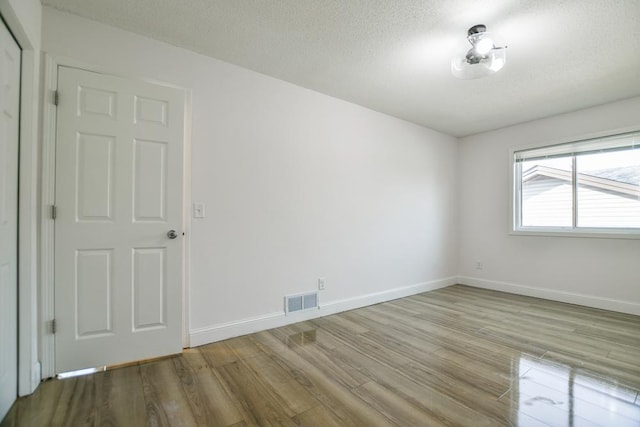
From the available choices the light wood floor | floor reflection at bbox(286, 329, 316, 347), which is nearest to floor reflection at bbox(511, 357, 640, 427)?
the light wood floor

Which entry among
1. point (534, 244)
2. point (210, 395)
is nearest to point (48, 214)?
point (210, 395)

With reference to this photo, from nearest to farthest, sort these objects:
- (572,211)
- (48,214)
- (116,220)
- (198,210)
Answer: (48,214) → (116,220) → (198,210) → (572,211)

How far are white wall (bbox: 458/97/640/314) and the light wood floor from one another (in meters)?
0.74

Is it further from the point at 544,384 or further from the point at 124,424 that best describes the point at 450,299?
the point at 124,424

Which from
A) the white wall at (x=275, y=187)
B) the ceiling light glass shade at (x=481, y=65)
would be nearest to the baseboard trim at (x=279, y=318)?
the white wall at (x=275, y=187)

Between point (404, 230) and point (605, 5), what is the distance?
9.35 feet

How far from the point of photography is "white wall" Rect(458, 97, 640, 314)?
3365 millimetres

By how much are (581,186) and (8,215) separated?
18.4 ft

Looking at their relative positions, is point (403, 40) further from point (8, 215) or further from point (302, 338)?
point (8, 215)

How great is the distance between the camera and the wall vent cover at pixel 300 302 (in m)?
2.94

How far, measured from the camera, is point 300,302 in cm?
303

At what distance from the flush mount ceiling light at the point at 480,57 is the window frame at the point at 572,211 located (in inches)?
94.6

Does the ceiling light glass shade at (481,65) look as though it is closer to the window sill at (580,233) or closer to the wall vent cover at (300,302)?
the wall vent cover at (300,302)

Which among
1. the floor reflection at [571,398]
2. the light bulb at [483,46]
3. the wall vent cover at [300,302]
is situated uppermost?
the light bulb at [483,46]
